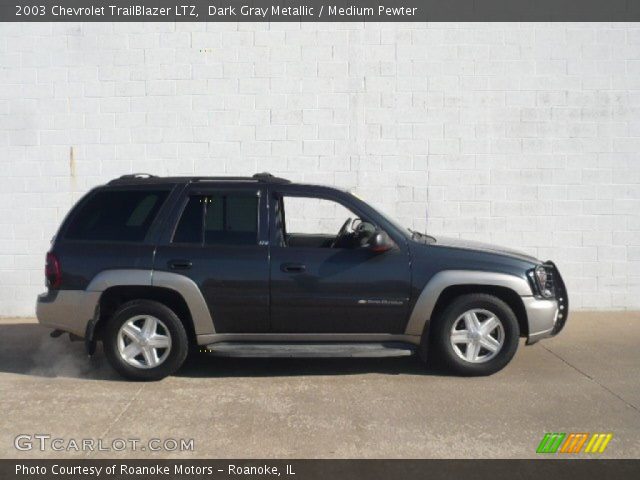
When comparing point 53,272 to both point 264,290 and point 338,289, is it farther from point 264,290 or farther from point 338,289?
point 338,289

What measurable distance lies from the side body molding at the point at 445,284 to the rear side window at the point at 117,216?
8.26ft

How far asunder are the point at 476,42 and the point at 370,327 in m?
4.71

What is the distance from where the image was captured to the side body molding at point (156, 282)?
6.36 metres

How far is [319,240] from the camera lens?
7.33 m

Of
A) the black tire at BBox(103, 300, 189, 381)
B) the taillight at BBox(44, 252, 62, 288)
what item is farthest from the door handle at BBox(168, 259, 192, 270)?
the taillight at BBox(44, 252, 62, 288)

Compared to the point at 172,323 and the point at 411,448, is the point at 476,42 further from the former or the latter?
the point at 411,448

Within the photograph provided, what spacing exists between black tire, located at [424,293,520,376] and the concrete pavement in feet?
0.39

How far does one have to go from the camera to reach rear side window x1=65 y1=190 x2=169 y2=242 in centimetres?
655

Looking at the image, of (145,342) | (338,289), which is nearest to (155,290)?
(145,342)

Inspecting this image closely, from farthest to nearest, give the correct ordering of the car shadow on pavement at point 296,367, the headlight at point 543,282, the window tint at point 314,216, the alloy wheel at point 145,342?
1. the window tint at point 314,216
2. the car shadow on pavement at point 296,367
3. the headlight at point 543,282
4. the alloy wheel at point 145,342
